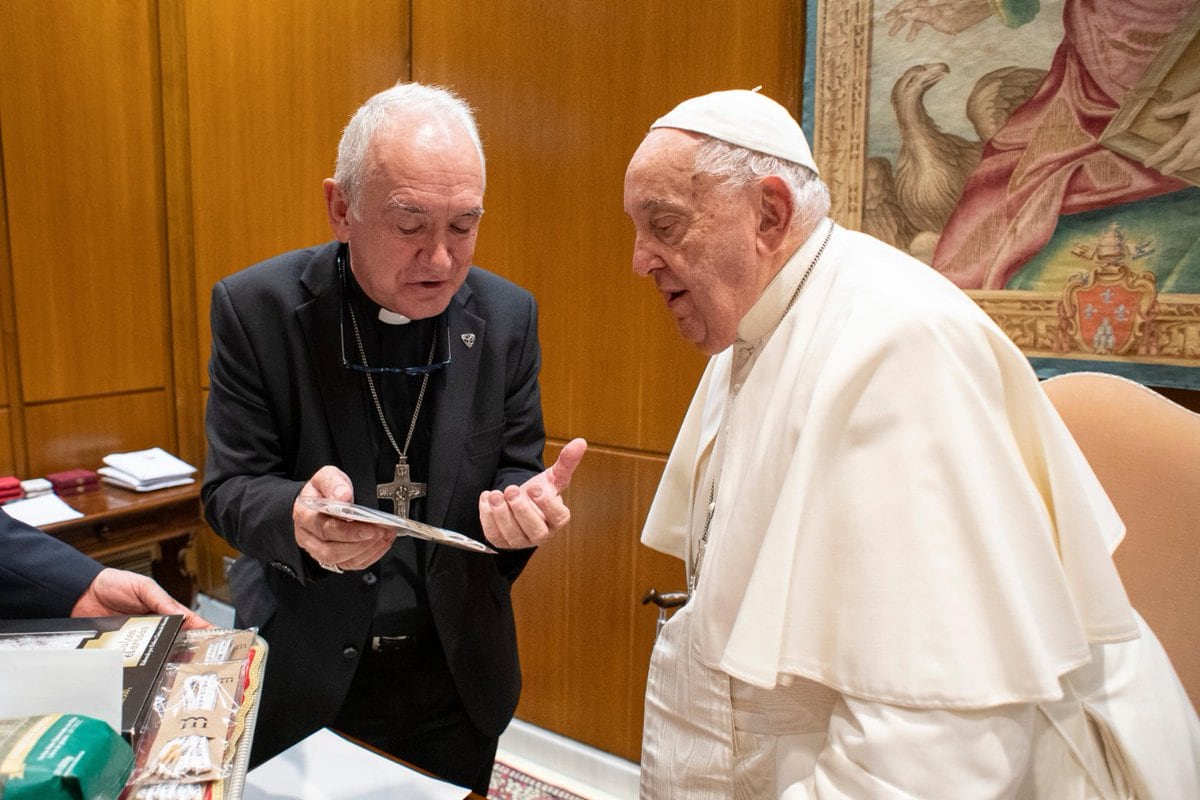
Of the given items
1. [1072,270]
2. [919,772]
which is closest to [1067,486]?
[919,772]

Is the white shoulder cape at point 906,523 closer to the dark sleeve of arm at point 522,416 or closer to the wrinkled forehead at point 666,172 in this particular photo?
the wrinkled forehead at point 666,172

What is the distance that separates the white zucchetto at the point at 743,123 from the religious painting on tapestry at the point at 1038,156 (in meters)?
1.20

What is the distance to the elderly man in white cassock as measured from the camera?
1213mm

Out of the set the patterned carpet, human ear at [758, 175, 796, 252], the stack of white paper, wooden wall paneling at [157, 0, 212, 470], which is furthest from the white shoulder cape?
wooden wall paneling at [157, 0, 212, 470]

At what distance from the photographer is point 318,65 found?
4047mm

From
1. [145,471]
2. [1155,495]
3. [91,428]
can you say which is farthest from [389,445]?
[91,428]

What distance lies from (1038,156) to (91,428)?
14.8 ft

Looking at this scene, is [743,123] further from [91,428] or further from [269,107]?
[91,428]

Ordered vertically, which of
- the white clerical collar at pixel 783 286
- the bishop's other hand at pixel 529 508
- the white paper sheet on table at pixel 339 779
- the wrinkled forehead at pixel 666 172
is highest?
the wrinkled forehead at pixel 666 172

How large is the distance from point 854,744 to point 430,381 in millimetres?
1187

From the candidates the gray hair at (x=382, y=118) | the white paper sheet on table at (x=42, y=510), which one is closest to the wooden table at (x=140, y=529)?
the white paper sheet on table at (x=42, y=510)

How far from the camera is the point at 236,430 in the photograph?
180cm

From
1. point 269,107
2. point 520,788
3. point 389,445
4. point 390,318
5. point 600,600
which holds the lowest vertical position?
point 520,788

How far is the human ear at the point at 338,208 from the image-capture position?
176cm
